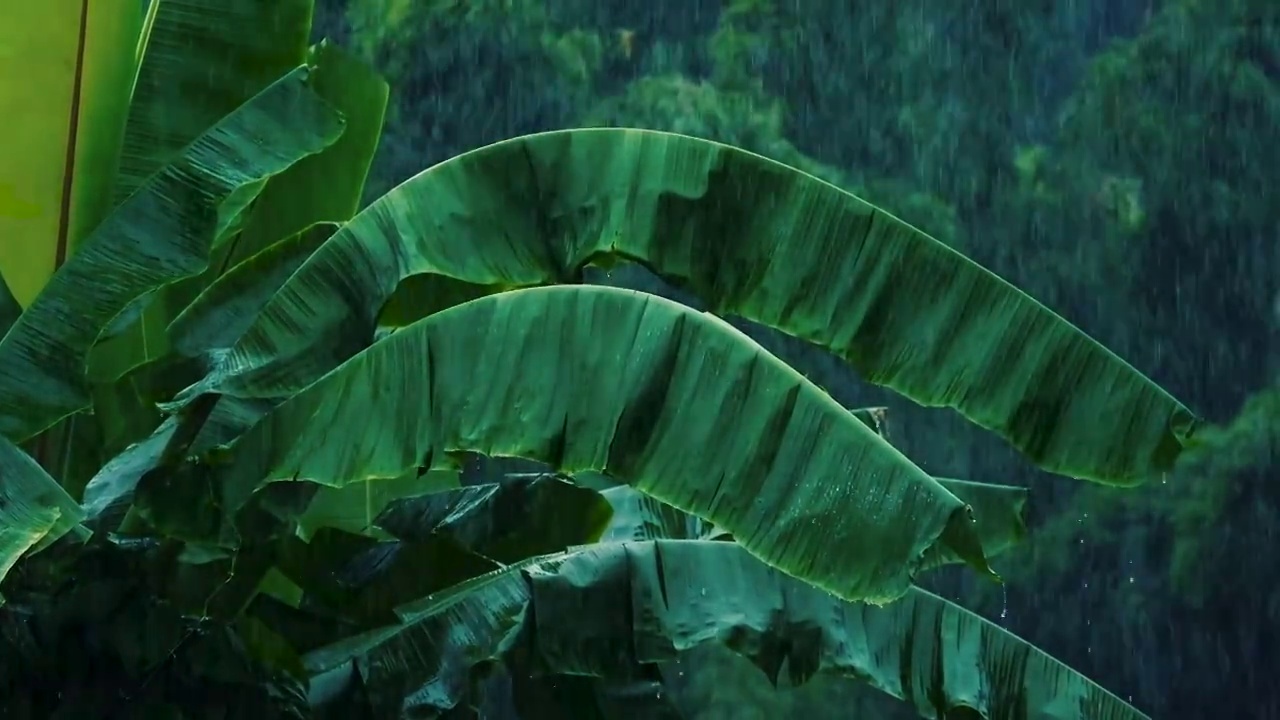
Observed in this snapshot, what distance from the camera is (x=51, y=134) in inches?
71.4

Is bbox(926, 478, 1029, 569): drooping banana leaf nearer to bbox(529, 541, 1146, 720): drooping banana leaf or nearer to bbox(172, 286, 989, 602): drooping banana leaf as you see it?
bbox(529, 541, 1146, 720): drooping banana leaf

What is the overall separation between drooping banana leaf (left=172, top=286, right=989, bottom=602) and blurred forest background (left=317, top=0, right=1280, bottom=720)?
2677mm

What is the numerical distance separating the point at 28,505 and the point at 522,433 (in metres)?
0.37

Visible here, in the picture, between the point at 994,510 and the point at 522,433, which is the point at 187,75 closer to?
the point at 522,433

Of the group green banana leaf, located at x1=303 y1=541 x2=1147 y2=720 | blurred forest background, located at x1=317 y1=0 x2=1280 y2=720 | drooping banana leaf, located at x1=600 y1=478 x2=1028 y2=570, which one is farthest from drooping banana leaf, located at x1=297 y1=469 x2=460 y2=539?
blurred forest background, located at x1=317 y1=0 x2=1280 y2=720

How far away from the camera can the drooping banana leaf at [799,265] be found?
50.8 inches

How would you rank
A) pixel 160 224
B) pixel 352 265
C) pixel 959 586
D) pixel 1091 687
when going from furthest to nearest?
pixel 959 586, pixel 1091 687, pixel 160 224, pixel 352 265

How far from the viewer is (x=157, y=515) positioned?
121cm

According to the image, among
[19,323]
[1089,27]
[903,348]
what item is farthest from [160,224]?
[1089,27]

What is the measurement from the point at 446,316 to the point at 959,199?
11.9 feet

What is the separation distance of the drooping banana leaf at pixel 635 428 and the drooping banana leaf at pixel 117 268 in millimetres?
242

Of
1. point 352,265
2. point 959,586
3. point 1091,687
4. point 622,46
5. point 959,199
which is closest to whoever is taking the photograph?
point 352,265

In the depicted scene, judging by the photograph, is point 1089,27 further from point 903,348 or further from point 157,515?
point 157,515

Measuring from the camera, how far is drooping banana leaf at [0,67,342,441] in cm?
134
